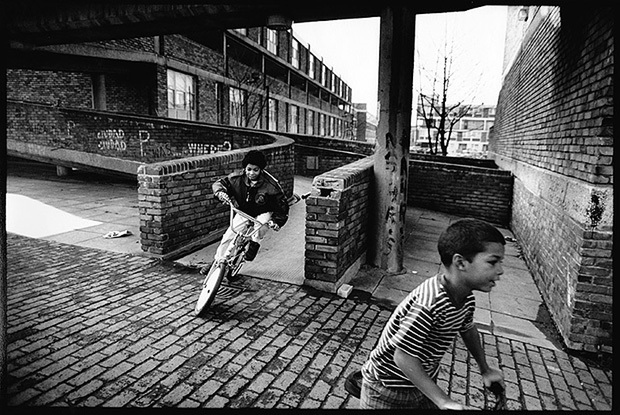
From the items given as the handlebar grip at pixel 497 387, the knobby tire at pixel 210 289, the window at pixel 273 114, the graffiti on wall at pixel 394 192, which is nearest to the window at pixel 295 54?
the window at pixel 273 114

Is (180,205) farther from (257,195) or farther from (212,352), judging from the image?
(212,352)

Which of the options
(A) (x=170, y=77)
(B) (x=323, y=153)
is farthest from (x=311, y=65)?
(B) (x=323, y=153)

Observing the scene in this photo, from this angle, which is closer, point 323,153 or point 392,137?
point 392,137

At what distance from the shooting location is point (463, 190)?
36.6ft

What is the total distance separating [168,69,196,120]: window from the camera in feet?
60.2

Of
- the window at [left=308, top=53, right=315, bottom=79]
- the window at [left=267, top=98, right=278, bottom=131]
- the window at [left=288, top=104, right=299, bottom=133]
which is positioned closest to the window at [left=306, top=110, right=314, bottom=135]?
the window at [left=288, top=104, right=299, bottom=133]

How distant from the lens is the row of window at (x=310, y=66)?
95.3ft

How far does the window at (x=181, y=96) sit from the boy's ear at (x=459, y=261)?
18.2 metres

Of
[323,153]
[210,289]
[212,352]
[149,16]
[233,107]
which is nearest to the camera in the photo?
[212,352]

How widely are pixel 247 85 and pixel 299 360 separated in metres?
23.4

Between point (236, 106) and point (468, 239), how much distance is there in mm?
23903

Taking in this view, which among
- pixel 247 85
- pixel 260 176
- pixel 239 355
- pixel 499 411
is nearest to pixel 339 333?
pixel 239 355

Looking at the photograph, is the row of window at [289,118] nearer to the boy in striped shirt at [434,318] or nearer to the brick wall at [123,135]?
the brick wall at [123,135]

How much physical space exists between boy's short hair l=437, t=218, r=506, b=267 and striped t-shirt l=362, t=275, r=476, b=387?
134 millimetres
